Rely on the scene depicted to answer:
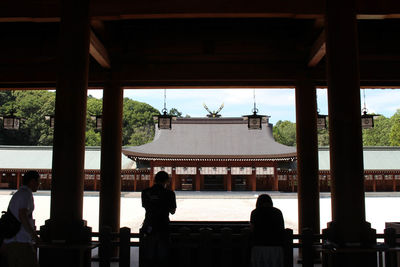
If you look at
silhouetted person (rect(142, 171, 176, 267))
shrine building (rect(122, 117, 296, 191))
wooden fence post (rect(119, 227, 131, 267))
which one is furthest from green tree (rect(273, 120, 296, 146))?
silhouetted person (rect(142, 171, 176, 267))

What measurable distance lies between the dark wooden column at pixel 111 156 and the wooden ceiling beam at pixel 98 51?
0.47 metres

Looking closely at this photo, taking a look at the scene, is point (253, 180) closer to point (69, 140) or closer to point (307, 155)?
point (307, 155)

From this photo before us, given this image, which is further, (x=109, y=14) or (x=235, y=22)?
(x=235, y=22)

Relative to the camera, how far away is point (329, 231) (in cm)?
396

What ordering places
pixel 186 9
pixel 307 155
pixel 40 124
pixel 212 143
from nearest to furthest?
pixel 186 9 < pixel 307 155 < pixel 212 143 < pixel 40 124

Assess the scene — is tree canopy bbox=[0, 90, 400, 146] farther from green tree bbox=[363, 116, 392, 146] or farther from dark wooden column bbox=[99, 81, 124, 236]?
dark wooden column bbox=[99, 81, 124, 236]

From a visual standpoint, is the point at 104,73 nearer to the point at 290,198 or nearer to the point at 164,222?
the point at 164,222

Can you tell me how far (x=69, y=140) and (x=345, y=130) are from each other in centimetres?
338

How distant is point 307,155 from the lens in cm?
671

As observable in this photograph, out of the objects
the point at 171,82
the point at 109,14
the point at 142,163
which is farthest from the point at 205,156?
the point at 109,14

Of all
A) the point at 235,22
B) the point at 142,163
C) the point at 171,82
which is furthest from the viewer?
the point at 142,163

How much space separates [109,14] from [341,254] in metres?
4.39

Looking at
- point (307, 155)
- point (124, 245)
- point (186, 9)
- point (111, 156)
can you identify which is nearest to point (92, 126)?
point (111, 156)

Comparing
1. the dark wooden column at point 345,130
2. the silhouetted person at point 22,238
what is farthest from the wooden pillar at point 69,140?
A: the dark wooden column at point 345,130
